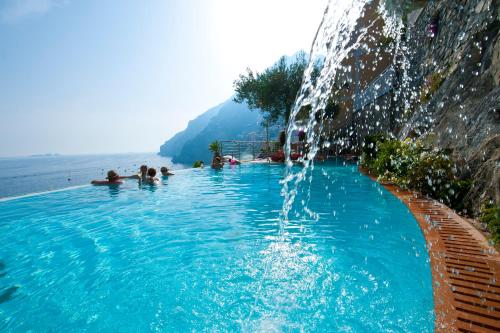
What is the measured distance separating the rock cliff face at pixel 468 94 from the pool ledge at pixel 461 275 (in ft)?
3.69

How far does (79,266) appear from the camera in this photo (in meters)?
5.38

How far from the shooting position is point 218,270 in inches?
195

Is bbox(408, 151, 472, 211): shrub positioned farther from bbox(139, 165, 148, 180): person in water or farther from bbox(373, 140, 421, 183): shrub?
bbox(139, 165, 148, 180): person in water

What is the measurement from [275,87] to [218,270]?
30935 millimetres

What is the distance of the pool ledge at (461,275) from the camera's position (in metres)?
2.83

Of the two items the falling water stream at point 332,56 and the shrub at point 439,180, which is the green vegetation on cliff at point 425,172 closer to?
the shrub at point 439,180

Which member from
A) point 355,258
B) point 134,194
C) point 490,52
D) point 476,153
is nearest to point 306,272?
point 355,258

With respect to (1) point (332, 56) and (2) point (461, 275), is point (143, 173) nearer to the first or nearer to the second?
(1) point (332, 56)

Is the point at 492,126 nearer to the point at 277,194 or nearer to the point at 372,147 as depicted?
the point at 277,194

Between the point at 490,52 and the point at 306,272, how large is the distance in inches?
343

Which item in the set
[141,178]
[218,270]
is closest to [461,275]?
[218,270]

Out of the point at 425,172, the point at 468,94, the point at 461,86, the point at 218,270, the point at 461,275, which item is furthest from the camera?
the point at 461,86

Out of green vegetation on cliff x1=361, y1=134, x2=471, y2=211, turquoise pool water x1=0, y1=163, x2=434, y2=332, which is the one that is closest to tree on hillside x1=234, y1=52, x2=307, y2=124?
green vegetation on cliff x1=361, y1=134, x2=471, y2=211

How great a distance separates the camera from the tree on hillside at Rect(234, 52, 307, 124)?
33.6 meters
